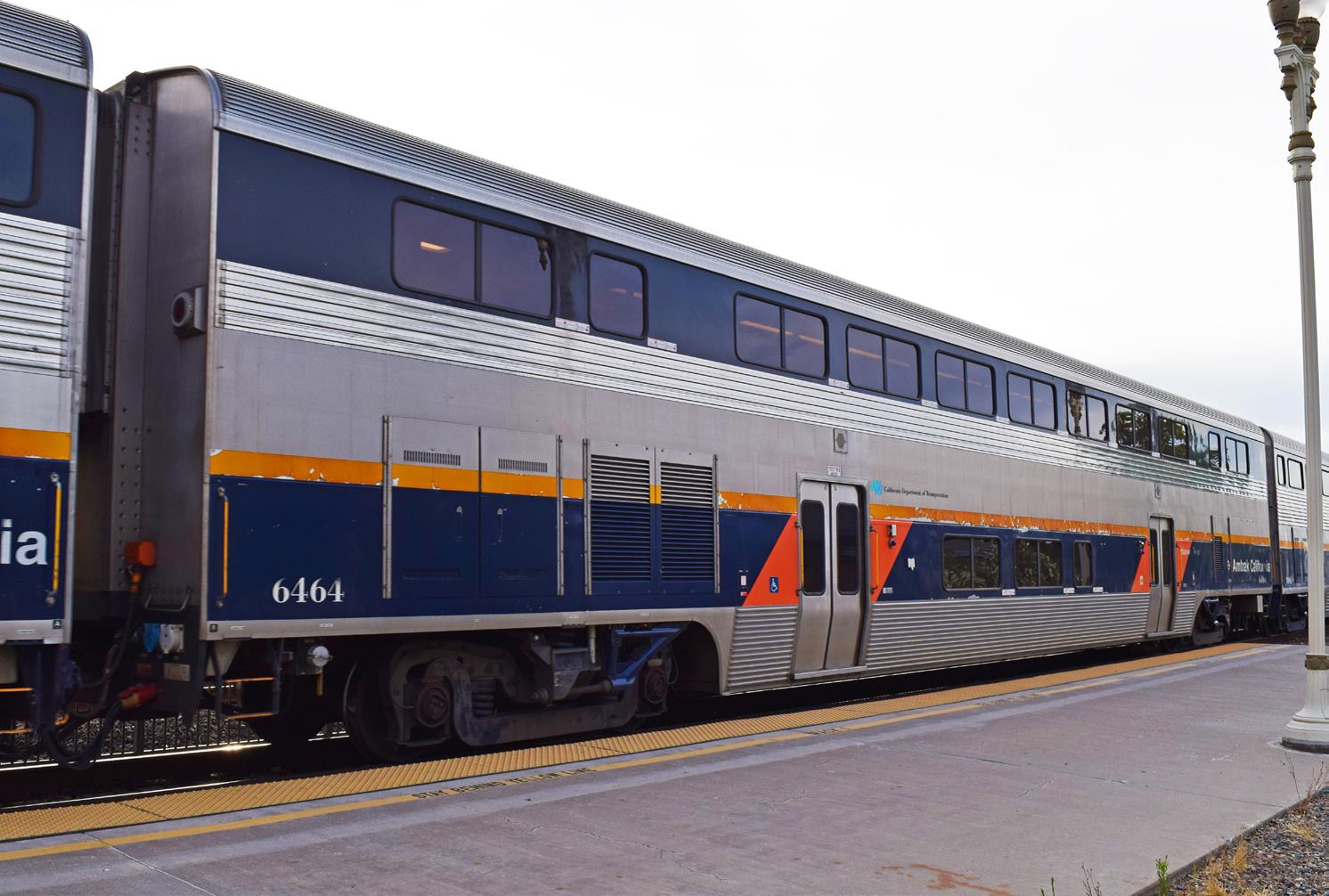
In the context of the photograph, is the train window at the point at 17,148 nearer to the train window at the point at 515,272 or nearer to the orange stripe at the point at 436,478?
the orange stripe at the point at 436,478

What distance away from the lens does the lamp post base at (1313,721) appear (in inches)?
336

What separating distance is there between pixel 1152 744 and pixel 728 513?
3.99 m

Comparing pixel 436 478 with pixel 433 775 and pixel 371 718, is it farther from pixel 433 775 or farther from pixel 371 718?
pixel 433 775

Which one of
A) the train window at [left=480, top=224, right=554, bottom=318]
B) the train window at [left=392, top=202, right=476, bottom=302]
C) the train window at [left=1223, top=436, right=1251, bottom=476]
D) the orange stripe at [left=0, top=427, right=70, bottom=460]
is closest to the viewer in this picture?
the orange stripe at [left=0, top=427, right=70, bottom=460]

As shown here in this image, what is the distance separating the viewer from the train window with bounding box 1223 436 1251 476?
22.7 metres

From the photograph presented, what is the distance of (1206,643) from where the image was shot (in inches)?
856

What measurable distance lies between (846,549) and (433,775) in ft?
20.0

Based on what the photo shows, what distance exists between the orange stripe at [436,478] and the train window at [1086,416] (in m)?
11.5

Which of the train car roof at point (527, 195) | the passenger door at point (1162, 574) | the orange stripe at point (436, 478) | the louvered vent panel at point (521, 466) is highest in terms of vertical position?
the train car roof at point (527, 195)

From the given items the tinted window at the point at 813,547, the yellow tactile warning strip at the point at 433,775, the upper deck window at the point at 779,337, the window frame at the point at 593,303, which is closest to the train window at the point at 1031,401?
the upper deck window at the point at 779,337

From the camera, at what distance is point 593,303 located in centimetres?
936

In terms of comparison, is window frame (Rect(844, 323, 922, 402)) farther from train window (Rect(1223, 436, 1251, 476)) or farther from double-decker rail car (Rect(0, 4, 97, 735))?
train window (Rect(1223, 436, 1251, 476))

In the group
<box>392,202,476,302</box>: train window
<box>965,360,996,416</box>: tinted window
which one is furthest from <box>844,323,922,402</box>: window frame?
<box>392,202,476,302</box>: train window

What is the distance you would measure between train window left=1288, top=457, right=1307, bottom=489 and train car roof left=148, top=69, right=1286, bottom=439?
51.4 ft
